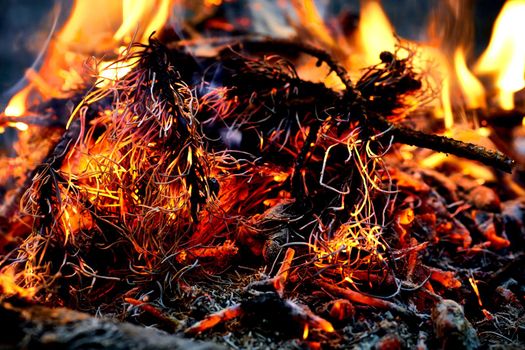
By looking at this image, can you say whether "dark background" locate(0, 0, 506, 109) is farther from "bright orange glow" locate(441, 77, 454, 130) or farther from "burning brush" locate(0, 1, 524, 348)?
"bright orange glow" locate(441, 77, 454, 130)

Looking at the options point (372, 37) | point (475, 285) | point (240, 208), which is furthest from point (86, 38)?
point (475, 285)

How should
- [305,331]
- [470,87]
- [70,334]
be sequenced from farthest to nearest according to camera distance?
[470,87], [305,331], [70,334]

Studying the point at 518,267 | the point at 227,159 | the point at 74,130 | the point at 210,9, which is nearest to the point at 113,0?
the point at 210,9

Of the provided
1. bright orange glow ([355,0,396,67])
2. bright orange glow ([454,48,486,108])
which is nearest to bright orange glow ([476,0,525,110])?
bright orange glow ([454,48,486,108])

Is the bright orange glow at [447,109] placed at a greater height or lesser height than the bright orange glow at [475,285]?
greater

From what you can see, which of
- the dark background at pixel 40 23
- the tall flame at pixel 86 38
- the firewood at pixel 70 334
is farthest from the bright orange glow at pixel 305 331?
the dark background at pixel 40 23

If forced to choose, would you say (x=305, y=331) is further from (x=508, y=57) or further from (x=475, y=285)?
(x=508, y=57)

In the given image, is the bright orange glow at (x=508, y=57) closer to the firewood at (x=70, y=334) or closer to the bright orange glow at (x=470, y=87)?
the bright orange glow at (x=470, y=87)
